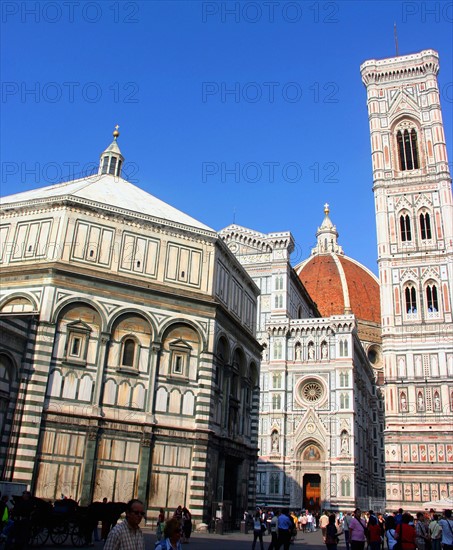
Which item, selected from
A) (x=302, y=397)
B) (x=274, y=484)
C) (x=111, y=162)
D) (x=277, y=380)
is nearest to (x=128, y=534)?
(x=111, y=162)

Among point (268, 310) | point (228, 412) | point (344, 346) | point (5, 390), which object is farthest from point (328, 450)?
point (5, 390)

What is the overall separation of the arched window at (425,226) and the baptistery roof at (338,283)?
39.8 metres

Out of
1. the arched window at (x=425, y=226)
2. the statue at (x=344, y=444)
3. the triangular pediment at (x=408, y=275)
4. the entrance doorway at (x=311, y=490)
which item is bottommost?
the entrance doorway at (x=311, y=490)

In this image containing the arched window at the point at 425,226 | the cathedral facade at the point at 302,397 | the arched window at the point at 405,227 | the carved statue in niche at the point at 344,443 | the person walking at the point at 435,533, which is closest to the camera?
the person walking at the point at 435,533

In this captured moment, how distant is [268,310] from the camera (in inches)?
2103

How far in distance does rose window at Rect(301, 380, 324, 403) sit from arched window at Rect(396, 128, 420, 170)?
21.8 metres

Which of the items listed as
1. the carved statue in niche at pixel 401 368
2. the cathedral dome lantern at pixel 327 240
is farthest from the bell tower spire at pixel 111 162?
the cathedral dome lantern at pixel 327 240

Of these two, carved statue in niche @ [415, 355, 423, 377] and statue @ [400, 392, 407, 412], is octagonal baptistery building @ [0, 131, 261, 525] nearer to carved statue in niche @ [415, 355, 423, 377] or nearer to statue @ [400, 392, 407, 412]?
statue @ [400, 392, 407, 412]

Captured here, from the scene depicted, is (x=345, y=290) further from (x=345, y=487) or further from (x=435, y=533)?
(x=435, y=533)

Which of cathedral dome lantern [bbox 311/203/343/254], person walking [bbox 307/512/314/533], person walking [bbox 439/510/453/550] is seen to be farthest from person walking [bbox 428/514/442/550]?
cathedral dome lantern [bbox 311/203/343/254]

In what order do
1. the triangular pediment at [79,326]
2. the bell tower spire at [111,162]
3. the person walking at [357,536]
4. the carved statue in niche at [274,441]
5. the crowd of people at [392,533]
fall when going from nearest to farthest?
the crowd of people at [392,533], the person walking at [357,536], the triangular pediment at [79,326], the bell tower spire at [111,162], the carved statue in niche at [274,441]

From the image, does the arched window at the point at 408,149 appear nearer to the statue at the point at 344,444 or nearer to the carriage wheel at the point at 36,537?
the statue at the point at 344,444

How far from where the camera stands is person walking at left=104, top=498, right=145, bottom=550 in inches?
211

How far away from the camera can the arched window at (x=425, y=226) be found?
50.6 m
